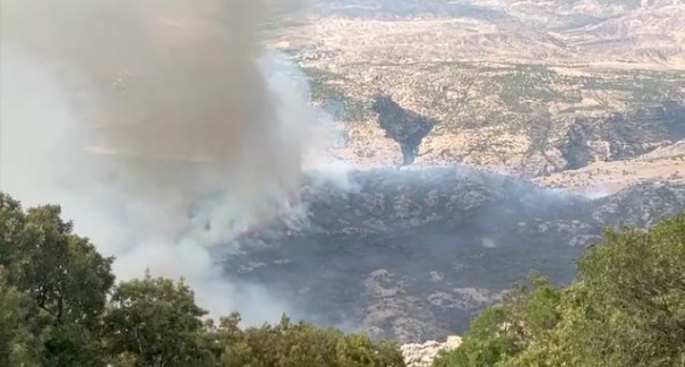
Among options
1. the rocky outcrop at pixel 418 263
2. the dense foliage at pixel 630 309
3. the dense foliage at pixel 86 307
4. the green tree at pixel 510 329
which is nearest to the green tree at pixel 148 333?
the dense foliage at pixel 86 307

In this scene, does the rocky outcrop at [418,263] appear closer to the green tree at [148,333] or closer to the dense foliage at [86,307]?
the dense foliage at [86,307]

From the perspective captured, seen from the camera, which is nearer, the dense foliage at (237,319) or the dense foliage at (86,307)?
the dense foliage at (237,319)

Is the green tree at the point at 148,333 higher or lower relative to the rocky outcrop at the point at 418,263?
lower

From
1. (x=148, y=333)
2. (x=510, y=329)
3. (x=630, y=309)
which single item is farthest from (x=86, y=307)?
(x=510, y=329)

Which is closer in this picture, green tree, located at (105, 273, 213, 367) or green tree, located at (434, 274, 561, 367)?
green tree, located at (105, 273, 213, 367)

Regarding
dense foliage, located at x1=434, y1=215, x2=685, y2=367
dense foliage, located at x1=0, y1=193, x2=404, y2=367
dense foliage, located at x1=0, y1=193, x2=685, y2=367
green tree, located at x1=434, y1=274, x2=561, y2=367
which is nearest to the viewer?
dense foliage, located at x1=434, y1=215, x2=685, y2=367

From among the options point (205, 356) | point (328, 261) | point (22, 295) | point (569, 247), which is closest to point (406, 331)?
point (328, 261)

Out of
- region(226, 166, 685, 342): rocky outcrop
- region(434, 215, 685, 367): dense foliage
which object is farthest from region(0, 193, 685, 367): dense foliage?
region(226, 166, 685, 342): rocky outcrop

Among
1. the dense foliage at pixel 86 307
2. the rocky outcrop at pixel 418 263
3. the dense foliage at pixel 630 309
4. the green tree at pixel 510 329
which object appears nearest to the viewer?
the dense foliage at pixel 630 309

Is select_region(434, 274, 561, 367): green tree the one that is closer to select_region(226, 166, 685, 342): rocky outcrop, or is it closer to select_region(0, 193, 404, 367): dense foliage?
select_region(0, 193, 404, 367): dense foliage

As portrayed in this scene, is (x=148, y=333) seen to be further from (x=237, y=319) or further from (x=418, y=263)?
(x=418, y=263)
